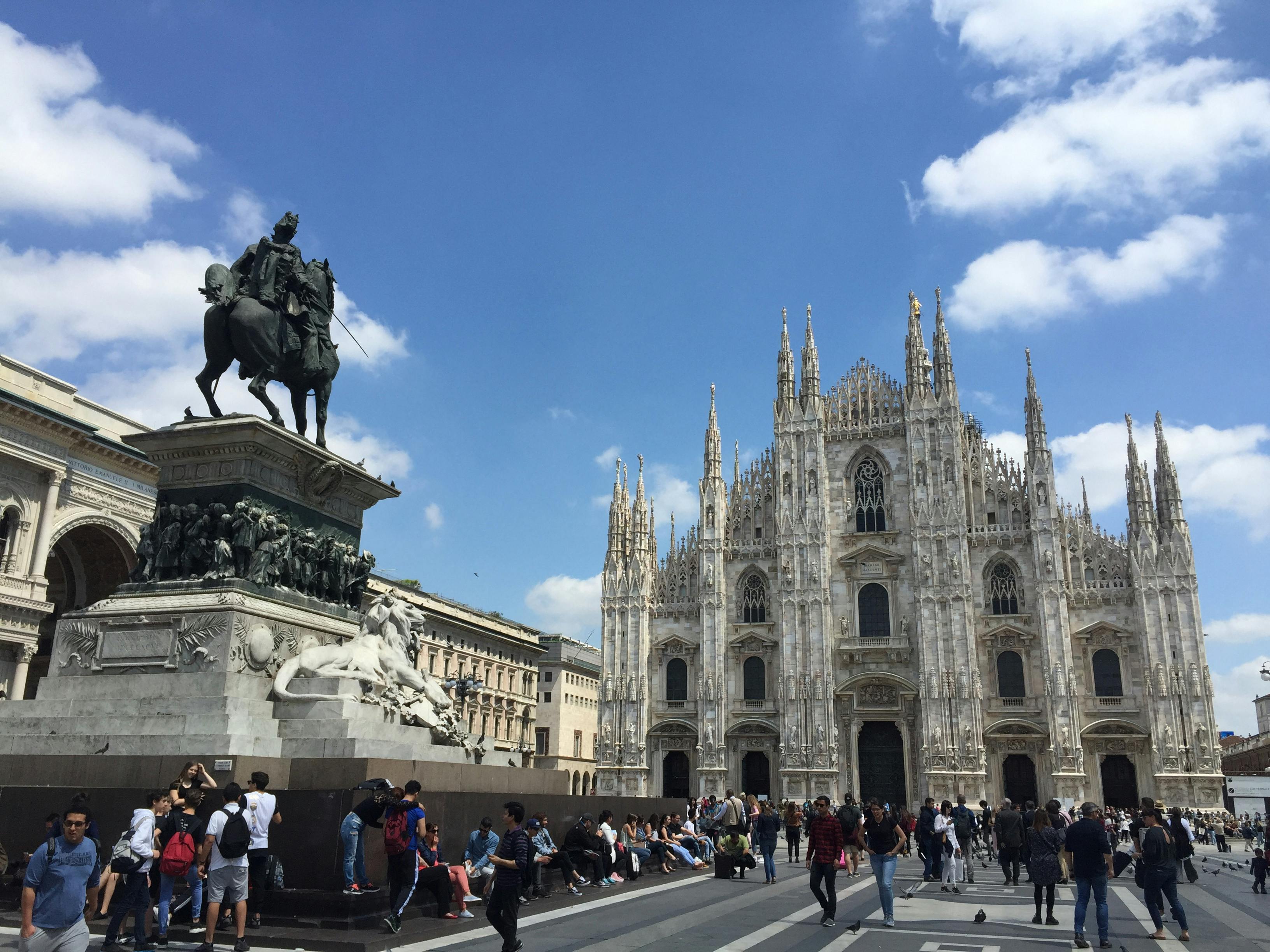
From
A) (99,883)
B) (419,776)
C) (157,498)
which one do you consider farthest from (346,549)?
(99,883)

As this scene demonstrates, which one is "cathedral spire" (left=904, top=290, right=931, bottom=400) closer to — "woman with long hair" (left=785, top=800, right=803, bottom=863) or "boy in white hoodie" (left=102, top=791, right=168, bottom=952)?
"woman with long hair" (left=785, top=800, right=803, bottom=863)

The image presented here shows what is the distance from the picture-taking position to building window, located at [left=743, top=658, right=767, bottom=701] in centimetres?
4475

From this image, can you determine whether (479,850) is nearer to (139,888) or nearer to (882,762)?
(139,888)

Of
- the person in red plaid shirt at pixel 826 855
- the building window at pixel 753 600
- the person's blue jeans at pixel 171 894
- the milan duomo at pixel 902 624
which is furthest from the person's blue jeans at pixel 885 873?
the building window at pixel 753 600

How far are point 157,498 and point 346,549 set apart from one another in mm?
2167

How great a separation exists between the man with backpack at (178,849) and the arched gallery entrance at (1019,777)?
38.3 meters

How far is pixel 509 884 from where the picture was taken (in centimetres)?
748

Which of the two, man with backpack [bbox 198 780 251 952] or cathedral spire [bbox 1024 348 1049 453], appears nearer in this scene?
man with backpack [bbox 198 780 251 952]

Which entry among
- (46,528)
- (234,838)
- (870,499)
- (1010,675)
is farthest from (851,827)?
(870,499)

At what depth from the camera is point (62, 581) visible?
31.3m

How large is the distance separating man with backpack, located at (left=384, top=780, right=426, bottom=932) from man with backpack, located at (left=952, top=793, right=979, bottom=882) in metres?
11.8

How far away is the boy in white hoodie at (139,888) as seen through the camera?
743cm

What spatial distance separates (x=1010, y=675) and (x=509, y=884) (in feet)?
126

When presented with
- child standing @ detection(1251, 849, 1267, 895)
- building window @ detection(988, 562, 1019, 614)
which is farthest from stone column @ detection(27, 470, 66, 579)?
building window @ detection(988, 562, 1019, 614)
